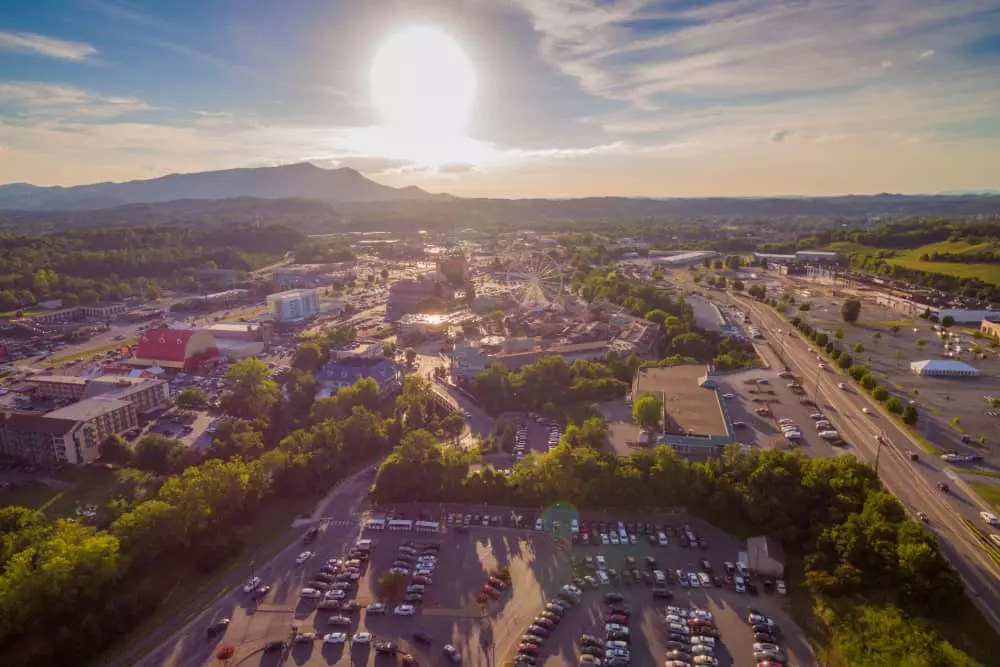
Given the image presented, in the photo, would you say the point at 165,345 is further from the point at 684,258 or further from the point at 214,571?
the point at 684,258

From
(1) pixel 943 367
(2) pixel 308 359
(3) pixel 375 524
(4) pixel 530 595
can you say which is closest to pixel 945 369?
(1) pixel 943 367

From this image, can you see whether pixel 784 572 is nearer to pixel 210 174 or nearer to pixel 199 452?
pixel 199 452

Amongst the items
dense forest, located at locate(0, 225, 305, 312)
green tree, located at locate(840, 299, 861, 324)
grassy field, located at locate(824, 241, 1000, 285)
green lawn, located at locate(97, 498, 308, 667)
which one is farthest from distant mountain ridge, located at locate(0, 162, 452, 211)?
green lawn, located at locate(97, 498, 308, 667)

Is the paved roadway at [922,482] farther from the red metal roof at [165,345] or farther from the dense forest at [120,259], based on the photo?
the dense forest at [120,259]

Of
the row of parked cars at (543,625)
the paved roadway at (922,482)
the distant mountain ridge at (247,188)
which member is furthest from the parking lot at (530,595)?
the distant mountain ridge at (247,188)

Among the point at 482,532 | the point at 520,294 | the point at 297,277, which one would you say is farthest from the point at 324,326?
the point at 482,532
